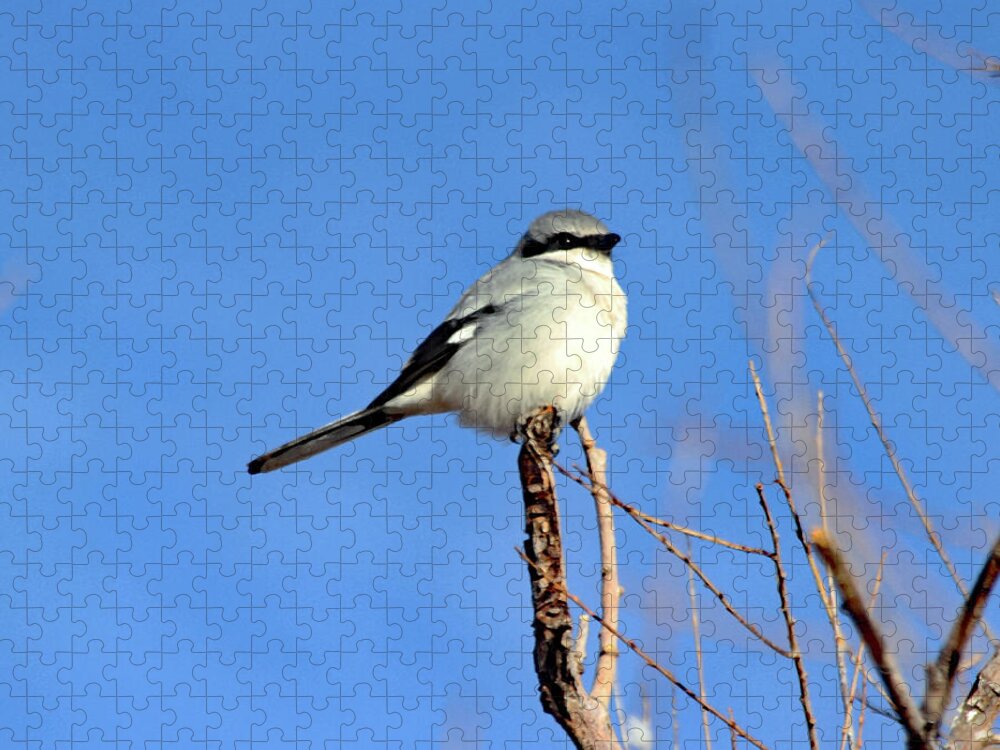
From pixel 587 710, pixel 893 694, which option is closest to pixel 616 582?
pixel 587 710

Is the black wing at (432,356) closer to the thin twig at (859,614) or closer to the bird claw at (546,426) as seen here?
the bird claw at (546,426)

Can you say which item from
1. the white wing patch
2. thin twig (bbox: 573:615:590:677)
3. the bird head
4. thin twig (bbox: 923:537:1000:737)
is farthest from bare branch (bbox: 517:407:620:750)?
the bird head

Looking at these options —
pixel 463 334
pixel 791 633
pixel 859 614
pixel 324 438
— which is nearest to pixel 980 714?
pixel 791 633

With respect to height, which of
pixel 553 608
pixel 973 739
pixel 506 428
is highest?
pixel 506 428

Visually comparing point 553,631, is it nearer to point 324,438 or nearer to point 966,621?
point 966,621

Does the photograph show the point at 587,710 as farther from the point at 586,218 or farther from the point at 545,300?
the point at 586,218

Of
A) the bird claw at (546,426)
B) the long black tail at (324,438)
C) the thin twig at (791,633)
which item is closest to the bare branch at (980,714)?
the thin twig at (791,633)

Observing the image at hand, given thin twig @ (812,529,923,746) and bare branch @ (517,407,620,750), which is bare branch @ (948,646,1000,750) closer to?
bare branch @ (517,407,620,750)
